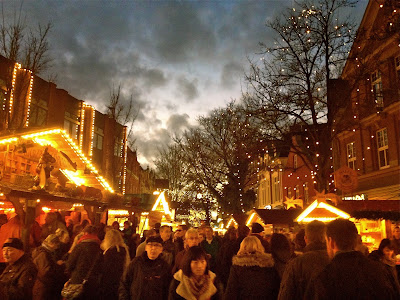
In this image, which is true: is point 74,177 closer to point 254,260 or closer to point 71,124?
point 71,124

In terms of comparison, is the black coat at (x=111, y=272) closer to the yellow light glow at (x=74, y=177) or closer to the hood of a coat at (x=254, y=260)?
the hood of a coat at (x=254, y=260)

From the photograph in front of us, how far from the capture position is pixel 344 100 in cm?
1961

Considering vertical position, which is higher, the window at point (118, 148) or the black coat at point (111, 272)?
the window at point (118, 148)

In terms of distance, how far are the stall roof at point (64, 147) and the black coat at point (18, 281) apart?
7581mm

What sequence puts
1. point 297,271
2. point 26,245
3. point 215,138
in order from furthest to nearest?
point 215,138, point 26,245, point 297,271

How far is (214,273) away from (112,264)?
185 centimetres

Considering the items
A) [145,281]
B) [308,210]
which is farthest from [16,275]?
[308,210]

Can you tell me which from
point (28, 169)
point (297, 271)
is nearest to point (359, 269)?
point (297, 271)

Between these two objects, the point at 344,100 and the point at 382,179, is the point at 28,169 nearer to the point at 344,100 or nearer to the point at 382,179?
the point at 344,100

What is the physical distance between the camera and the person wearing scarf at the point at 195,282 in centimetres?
468

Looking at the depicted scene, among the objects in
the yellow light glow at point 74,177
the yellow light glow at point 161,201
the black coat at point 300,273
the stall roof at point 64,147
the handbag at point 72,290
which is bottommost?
the handbag at point 72,290

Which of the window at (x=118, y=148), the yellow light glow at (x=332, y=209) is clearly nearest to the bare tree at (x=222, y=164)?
the window at (x=118, y=148)

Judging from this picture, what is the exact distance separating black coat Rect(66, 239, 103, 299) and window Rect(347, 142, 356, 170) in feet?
67.5

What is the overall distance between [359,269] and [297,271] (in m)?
1.06
